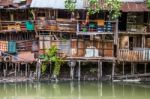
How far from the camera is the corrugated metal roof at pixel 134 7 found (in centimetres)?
3538

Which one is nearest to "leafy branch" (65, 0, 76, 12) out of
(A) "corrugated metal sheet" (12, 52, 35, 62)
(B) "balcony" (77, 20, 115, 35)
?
(B) "balcony" (77, 20, 115, 35)

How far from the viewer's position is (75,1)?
119 feet

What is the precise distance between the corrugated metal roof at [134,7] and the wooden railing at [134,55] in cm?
327

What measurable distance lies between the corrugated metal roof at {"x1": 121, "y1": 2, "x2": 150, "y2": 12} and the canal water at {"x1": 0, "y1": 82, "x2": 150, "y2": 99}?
5.82 m

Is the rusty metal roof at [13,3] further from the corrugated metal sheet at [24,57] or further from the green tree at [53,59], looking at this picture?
the green tree at [53,59]

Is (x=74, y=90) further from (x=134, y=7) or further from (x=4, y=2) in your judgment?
(x=4, y=2)

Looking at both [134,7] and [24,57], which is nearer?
[134,7]

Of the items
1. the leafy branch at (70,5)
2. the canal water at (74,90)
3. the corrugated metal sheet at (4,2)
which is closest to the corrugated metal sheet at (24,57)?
the canal water at (74,90)

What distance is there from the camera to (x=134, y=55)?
36031 mm

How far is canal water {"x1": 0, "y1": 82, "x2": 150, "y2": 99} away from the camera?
31750mm

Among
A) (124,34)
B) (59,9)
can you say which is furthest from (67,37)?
(124,34)

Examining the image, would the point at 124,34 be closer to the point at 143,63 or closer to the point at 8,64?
the point at 143,63

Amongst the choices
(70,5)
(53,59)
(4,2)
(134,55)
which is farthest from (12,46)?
(134,55)

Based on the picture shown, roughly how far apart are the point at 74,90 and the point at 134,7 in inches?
326
